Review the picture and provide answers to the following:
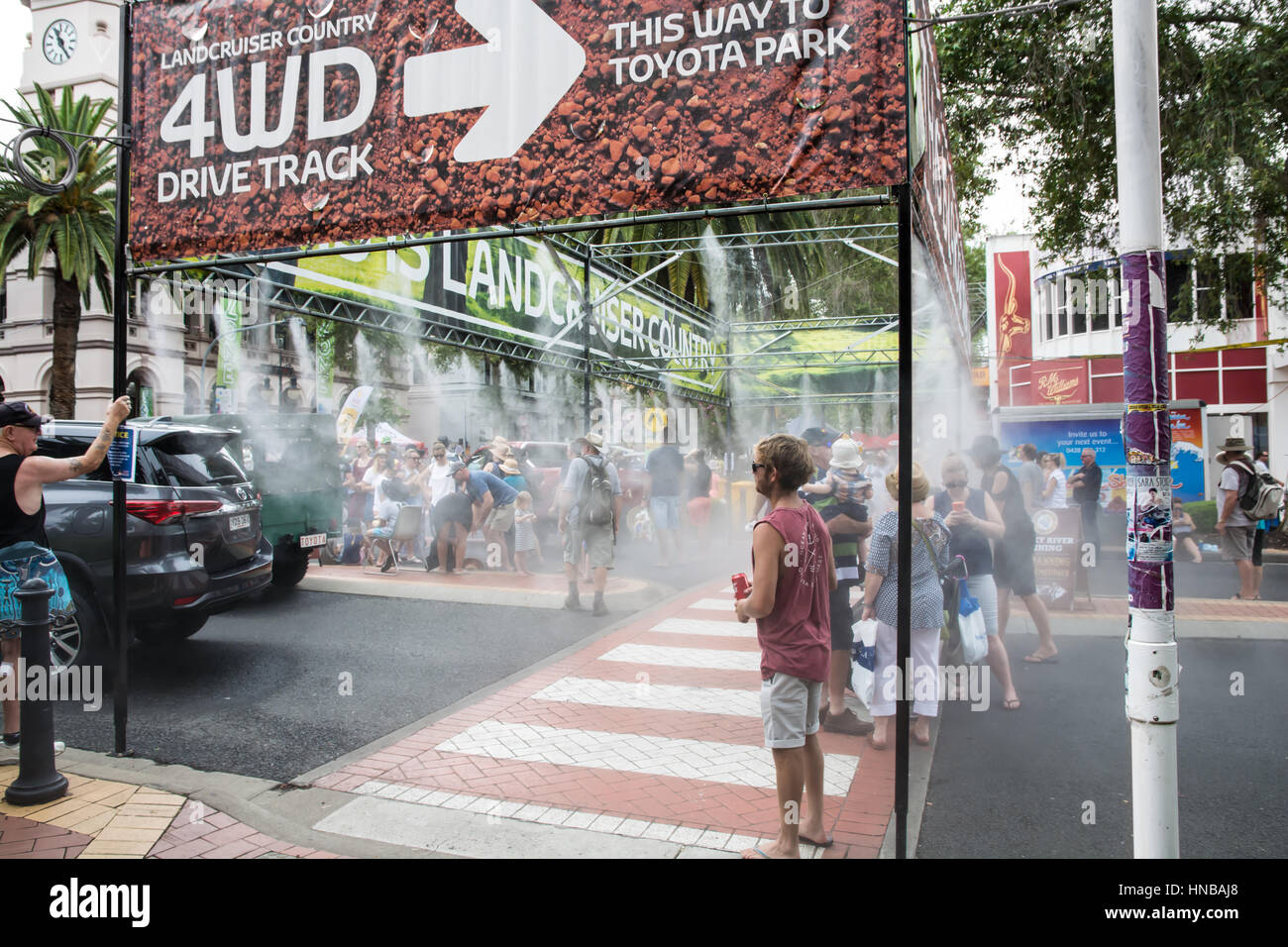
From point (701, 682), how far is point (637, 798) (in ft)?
7.47

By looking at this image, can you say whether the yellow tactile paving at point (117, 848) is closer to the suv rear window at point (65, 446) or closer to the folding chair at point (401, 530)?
the suv rear window at point (65, 446)

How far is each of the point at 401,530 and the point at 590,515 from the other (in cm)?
451

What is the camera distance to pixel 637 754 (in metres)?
4.87

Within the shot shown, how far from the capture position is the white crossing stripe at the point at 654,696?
5.79 metres

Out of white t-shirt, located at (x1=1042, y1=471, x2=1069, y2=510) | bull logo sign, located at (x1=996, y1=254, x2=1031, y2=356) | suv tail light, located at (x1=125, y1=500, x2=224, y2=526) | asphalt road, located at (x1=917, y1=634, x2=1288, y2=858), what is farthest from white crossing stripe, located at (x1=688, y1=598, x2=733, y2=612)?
bull logo sign, located at (x1=996, y1=254, x2=1031, y2=356)

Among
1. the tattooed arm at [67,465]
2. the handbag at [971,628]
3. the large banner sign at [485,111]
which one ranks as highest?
the large banner sign at [485,111]

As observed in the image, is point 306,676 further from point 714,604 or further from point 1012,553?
point 1012,553

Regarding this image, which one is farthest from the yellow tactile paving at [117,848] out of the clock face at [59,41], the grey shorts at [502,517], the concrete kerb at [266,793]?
the clock face at [59,41]

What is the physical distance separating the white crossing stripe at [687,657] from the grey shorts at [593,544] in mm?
1548

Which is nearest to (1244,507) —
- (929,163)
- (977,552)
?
(977,552)

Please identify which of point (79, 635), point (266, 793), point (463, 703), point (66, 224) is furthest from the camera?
point (66, 224)

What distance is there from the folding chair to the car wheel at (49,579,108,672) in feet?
19.8

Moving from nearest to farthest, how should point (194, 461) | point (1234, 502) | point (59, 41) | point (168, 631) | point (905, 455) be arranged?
point (905, 455) → point (194, 461) → point (168, 631) → point (1234, 502) → point (59, 41)

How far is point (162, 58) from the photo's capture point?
4.74 meters
